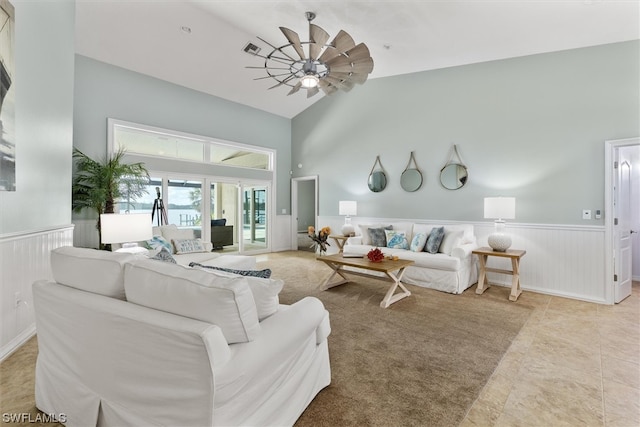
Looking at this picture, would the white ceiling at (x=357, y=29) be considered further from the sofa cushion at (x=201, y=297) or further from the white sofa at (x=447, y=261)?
the sofa cushion at (x=201, y=297)

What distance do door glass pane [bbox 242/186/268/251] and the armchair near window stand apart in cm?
49

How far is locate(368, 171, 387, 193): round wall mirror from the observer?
6.19m

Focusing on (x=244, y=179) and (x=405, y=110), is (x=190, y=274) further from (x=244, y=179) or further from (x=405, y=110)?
(x=244, y=179)

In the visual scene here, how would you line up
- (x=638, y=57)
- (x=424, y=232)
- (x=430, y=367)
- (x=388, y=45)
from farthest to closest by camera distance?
(x=424, y=232) < (x=388, y=45) < (x=638, y=57) < (x=430, y=367)

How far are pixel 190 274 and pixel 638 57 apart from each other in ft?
17.8

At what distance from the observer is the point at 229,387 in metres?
1.17

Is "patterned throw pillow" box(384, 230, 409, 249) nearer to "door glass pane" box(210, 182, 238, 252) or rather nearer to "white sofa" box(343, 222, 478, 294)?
"white sofa" box(343, 222, 478, 294)

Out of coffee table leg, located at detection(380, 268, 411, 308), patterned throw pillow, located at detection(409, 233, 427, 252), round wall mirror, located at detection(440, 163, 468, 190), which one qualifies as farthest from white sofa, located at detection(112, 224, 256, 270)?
round wall mirror, located at detection(440, 163, 468, 190)

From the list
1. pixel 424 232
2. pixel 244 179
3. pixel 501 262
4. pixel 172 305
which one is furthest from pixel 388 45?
pixel 172 305

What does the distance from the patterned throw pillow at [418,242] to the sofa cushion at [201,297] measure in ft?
12.7

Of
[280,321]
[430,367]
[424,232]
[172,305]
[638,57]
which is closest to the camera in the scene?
[172,305]

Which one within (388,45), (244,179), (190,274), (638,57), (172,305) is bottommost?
(172,305)

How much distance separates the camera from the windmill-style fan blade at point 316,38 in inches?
112

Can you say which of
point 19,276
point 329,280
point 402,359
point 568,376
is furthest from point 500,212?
point 19,276
